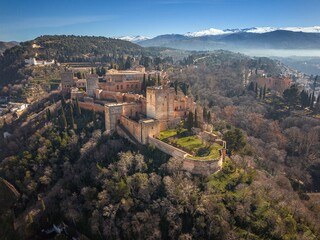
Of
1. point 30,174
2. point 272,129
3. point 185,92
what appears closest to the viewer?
point 30,174

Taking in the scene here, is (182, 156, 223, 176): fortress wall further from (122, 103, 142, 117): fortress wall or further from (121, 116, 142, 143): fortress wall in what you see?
(122, 103, 142, 117): fortress wall

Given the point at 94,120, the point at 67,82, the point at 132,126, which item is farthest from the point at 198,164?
the point at 67,82

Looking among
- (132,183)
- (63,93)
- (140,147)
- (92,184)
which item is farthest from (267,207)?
(63,93)

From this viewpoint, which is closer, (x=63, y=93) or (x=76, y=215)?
(x=76, y=215)

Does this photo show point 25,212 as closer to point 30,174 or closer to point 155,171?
point 30,174

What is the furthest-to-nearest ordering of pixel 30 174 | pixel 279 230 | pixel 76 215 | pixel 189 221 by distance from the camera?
pixel 30 174
pixel 76 215
pixel 189 221
pixel 279 230

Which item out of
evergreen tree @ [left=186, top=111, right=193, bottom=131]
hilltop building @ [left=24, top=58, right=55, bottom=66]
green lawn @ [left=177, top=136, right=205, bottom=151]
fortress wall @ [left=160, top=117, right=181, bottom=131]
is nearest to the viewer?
green lawn @ [left=177, top=136, right=205, bottom=151]

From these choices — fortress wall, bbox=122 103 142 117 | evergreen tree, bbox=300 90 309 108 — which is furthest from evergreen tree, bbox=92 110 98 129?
evergreen tree, bbox=300 90 309 108

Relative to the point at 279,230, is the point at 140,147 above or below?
above
